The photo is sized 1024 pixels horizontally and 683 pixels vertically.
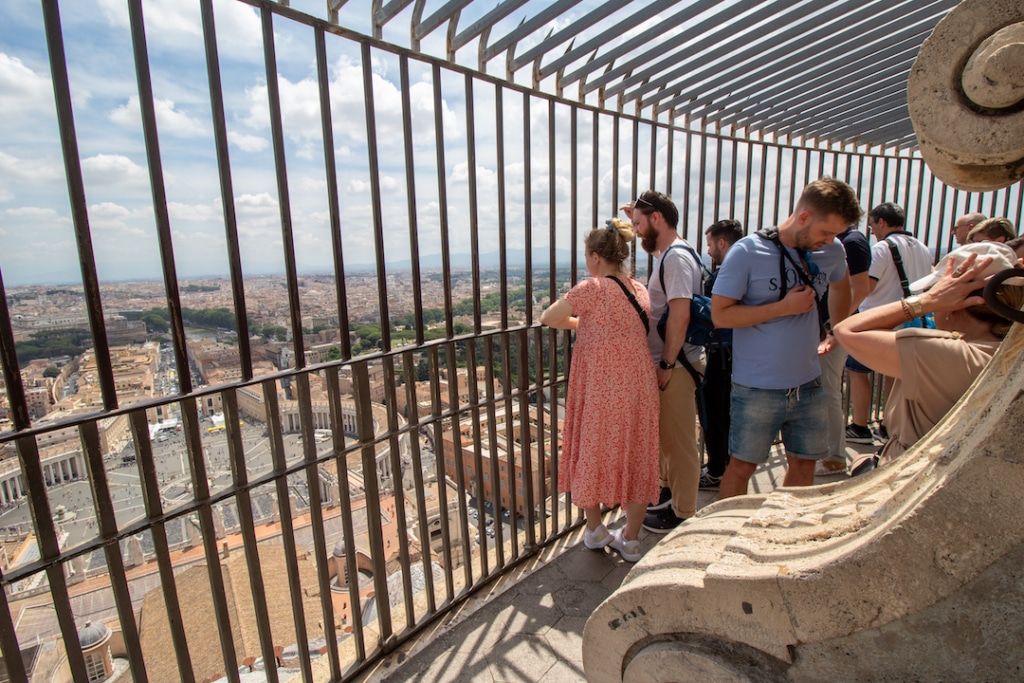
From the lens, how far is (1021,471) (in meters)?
1.07

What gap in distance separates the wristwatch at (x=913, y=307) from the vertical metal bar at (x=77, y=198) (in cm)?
261

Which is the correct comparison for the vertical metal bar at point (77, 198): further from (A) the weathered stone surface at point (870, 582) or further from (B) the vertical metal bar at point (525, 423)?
(B) the vertical metal bar at point (525, 423)

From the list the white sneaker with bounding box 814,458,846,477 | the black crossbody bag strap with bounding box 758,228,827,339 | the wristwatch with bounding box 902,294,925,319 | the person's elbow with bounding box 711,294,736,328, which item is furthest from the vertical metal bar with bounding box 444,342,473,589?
the white sneaker with bounding box 814,458,846,477

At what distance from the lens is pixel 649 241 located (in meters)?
3.43

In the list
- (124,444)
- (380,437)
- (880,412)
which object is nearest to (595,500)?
(380,437)

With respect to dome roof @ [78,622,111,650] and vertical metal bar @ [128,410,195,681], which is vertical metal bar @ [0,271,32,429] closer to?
vertical metal bar @ [128,410,195,681]

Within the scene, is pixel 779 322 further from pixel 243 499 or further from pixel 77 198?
pixel 77 198

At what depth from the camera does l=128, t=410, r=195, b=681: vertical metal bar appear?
1.84 metres

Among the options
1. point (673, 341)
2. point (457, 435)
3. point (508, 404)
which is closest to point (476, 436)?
point (457, 435)

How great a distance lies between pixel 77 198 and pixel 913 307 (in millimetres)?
2668

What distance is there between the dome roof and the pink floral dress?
245 cm

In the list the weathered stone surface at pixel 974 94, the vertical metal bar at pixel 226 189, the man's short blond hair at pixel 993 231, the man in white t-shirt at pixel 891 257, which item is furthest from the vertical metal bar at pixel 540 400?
the man's short blond hair at pixel 993 231

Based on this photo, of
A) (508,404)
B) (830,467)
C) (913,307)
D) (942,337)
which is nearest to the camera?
(942,337)

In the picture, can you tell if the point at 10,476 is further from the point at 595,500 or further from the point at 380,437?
the point at 595,500
